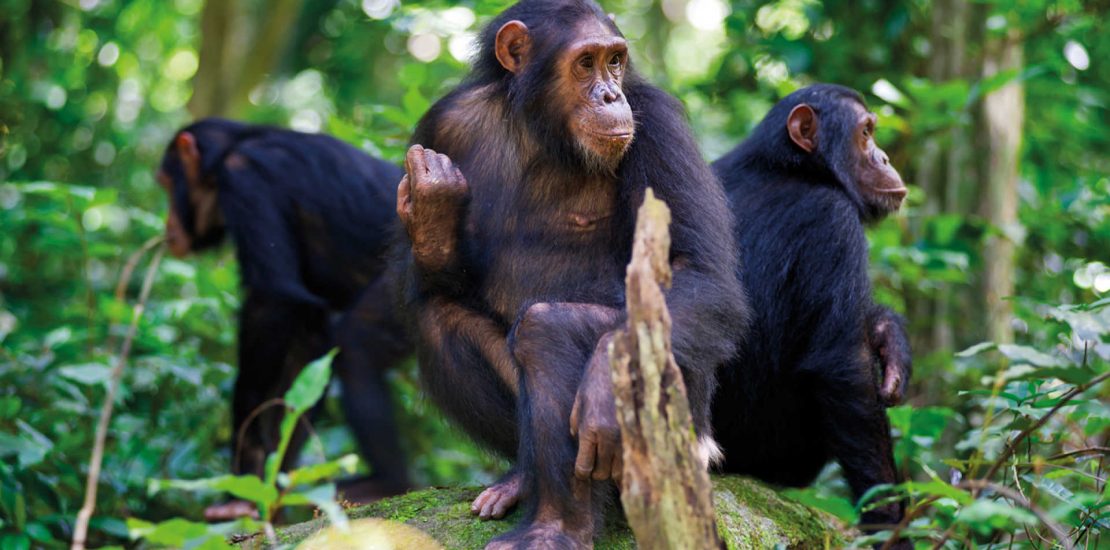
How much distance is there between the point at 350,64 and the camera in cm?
1366

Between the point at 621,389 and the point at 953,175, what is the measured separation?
539cm

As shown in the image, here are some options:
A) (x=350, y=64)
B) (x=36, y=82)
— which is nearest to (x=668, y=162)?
(x=36, y=82)

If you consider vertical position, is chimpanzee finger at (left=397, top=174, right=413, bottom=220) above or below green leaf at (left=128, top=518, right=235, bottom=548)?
above

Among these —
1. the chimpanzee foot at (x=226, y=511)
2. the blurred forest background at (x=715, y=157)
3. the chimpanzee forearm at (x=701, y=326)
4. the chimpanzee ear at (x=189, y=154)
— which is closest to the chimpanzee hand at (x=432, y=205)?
the blurred forest background at (x=715, y=157)

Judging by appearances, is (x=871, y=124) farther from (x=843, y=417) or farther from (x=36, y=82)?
(x=36, y=82)

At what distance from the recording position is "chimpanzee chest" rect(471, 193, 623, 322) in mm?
4312

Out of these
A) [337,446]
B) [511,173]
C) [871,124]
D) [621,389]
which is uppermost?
[871,124]

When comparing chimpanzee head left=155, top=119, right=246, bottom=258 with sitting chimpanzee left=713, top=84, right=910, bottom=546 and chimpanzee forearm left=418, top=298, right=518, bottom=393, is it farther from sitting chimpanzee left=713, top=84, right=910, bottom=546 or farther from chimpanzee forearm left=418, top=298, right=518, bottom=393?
sitting chimpanzee left=713, top=84, right=910, bottom=546

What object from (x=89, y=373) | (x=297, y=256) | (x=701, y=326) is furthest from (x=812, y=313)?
(x=297, y=256)

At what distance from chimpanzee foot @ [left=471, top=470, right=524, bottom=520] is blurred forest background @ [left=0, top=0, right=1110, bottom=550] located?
1.80 feet

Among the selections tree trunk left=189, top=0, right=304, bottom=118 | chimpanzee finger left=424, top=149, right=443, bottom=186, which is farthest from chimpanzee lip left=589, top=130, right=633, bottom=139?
tree trunk left=189, top=0, right=304, bottom=118

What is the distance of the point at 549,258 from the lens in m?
4.39

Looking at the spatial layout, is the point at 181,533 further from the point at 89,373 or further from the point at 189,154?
the point at 189,154

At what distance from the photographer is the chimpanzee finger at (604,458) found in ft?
11.4
